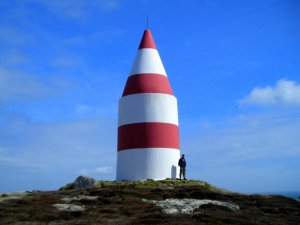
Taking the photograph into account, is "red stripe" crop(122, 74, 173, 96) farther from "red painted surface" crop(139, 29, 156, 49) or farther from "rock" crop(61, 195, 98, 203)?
"rock" crop(61, 195, 98, 203)

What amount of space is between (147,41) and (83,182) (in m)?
11.4

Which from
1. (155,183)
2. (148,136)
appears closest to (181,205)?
(155,183)

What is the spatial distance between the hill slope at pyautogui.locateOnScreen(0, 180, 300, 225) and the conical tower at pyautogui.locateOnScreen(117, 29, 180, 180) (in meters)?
1.76

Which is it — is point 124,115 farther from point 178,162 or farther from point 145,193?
point 145,193

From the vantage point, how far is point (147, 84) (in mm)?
28328

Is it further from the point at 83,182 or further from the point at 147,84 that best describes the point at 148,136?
the point at 83,182

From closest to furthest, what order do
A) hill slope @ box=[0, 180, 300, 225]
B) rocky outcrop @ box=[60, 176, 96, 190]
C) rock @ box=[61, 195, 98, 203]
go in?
hill slope @ box=[0, 180, 300, 225]
rock @ box=[61, 195, 98, 203]
rocky outcrop @ box=[60, 176, 96, 190]

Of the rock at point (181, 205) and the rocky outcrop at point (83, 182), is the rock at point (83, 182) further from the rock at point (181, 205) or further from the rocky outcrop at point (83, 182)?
the rock at point (181, 205)

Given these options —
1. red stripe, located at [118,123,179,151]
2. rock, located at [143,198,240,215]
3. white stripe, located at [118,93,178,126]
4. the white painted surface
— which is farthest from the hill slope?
white stripe, located at [118,93,178,126]

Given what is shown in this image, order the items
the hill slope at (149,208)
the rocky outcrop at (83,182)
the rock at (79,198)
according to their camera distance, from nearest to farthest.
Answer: the hill slope at (149,208) → the rock at (79,198) → the rocky outcrop at (83,182)

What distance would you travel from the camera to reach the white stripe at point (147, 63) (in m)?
29.1

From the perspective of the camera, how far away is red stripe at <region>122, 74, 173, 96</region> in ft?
92.6

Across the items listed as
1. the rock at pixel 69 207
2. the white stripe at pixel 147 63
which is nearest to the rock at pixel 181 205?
the rock at pixel 69 207

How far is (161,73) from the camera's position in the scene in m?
29.4
